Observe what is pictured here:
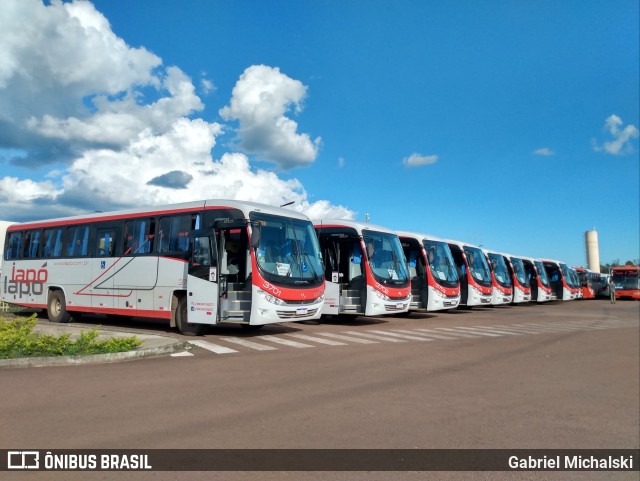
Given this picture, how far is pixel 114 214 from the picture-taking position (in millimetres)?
16234

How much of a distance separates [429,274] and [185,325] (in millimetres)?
11073

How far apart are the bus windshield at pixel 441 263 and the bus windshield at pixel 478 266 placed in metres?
3.39

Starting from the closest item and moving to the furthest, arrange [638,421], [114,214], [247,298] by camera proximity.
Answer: [638,421], [247,298], [114,214]

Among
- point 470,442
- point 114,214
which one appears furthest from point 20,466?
point 114,214

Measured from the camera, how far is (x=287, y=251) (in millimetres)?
13484

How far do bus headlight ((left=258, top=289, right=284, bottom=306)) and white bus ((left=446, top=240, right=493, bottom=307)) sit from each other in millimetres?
14912

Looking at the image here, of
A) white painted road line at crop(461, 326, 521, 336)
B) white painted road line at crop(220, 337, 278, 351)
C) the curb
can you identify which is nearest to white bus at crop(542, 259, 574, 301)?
white painted road line at crop(461, 326, 521, 336)

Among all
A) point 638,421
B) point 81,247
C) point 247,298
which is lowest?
point 638,421

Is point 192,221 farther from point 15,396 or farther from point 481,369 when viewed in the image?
point 481,369

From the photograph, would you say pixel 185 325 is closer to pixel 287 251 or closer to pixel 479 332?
pixel 287 251

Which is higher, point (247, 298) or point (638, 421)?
point (247, 298)

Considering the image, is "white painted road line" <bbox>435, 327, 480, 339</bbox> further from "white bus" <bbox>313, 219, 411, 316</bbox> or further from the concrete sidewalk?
the concrete sidewalk

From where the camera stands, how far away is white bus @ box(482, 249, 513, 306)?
2814 cm

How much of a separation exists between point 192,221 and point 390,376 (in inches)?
289
